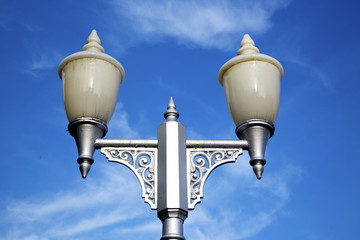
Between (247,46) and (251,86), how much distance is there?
0.55 metres

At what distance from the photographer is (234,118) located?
405 centimetres

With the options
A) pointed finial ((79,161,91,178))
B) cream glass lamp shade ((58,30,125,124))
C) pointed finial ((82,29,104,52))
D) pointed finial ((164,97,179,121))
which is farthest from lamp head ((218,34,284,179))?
pointed finial ((79,161,91,178))

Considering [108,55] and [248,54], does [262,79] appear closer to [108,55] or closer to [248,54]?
[248,54]

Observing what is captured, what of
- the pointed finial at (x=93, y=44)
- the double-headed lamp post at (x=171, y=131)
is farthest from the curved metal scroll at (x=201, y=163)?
the pointed finial at (x=93, y=44)

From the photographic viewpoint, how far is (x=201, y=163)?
3.75 meters

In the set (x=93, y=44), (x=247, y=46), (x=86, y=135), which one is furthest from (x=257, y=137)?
(x=93, y=44)

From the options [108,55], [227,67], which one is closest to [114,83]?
Answer: [108,55]

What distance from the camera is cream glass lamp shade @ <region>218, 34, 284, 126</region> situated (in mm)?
3924

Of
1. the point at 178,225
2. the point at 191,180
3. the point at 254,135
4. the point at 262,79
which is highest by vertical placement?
the point at 262,79

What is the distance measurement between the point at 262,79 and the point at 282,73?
16.6 inches

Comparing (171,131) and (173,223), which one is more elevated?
(171,131)

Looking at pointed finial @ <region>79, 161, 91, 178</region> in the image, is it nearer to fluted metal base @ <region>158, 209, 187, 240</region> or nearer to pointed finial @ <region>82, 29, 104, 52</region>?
fluted metal base @ <region>158, 209, 187, 240</region>

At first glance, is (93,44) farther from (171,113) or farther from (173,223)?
(173,223)

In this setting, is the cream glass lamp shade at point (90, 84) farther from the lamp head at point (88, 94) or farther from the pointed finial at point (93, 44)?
the pointed finial at point (93, 44)
